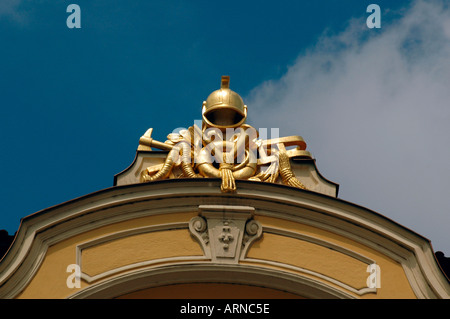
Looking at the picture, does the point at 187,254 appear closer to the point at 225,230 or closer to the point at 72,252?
the point at 225,230

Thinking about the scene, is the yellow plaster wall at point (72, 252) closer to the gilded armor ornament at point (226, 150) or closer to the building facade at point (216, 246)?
the building facade at point (216, 246)

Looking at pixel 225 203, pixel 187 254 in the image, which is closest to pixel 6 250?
pixel 187 254

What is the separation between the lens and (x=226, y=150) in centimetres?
1188

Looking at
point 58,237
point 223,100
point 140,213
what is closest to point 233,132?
point 223,100

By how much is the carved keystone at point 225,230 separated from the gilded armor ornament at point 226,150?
10.0 inches

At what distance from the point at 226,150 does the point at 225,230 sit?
1.16 m

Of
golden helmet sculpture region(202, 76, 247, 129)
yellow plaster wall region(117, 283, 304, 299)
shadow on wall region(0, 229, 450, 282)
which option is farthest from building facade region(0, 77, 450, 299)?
golden helmet sculpture region(202, 76, 247, 129)

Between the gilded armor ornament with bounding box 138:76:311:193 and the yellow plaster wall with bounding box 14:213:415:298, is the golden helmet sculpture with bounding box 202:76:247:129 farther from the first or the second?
the yellow plaster wall with bounding box 14:213:415:298

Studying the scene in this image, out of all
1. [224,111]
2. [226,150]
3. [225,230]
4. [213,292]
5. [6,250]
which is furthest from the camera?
[224,111]

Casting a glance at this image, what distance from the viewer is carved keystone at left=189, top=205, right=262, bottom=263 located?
35.9 feet

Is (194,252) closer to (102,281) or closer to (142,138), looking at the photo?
(102,281)

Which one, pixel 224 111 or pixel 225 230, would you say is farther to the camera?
pixel 224 111

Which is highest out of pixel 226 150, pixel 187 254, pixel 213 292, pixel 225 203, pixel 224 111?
pixel 224 111

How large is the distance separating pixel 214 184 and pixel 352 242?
1.58m
